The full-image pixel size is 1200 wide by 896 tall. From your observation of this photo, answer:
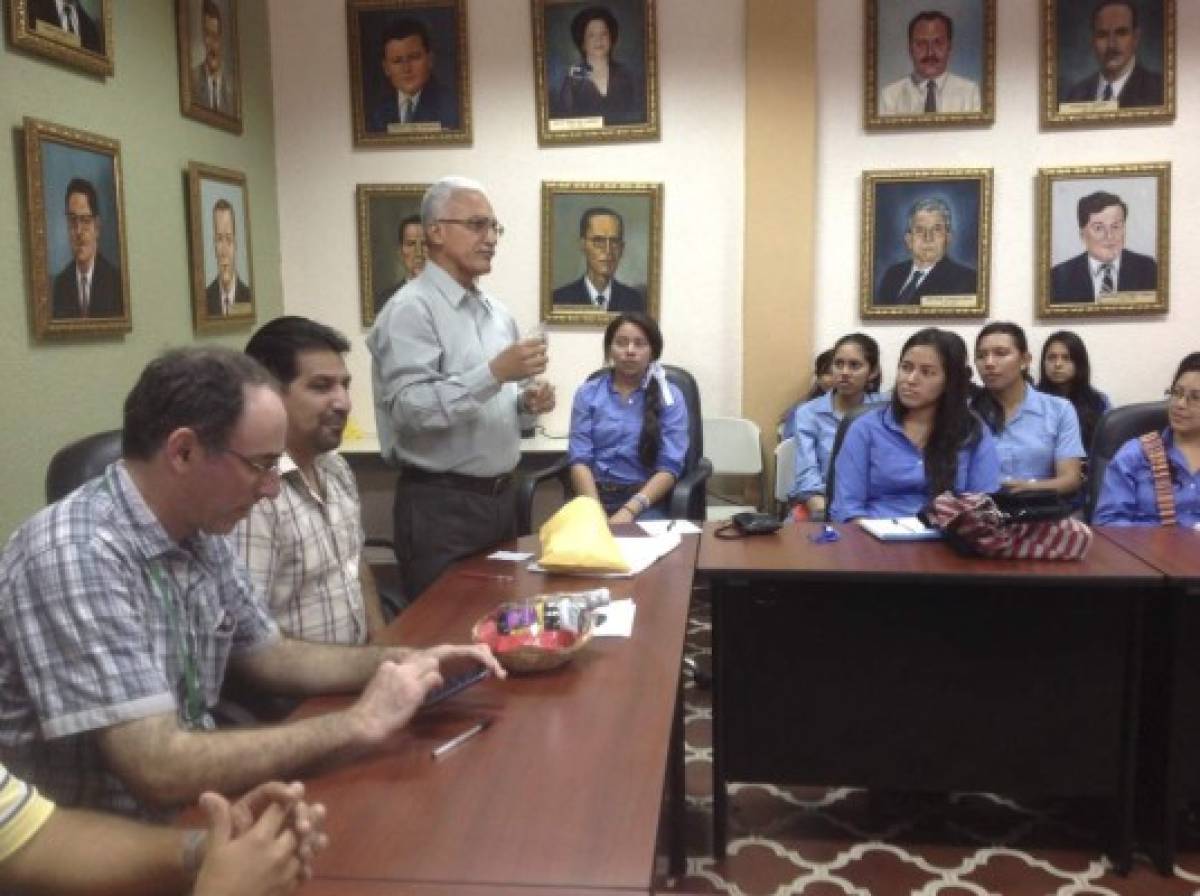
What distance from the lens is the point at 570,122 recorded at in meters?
4.48

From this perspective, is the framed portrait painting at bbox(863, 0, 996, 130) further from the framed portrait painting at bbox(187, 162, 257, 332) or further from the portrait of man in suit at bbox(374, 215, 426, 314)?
the framed portrait painting at bbox(187, 162, 257, 332)

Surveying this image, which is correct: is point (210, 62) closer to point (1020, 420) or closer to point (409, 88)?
point (409, 88)

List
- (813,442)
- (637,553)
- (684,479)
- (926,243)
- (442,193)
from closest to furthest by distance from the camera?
(637,553), (442,193), (684,479), (813,442), (926,243)

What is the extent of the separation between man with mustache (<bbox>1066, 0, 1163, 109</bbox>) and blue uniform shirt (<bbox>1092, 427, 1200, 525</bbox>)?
6.54 feet

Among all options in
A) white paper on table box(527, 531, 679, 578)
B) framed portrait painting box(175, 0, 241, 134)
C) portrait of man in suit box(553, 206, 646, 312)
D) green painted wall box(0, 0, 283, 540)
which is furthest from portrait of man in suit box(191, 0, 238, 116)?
white paper on table box(527, 531, 679, 578)

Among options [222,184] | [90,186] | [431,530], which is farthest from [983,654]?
[222,184]

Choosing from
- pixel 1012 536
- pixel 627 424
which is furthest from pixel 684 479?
pixel 1012 536

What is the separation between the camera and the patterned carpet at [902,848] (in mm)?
2236

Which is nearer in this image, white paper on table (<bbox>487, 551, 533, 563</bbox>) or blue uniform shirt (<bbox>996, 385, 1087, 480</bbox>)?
white paper on table (<bbox>487, 551, 533, 563</bbox>)

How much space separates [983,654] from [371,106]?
3596mm

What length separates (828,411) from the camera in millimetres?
4008

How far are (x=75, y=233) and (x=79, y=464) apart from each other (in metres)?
1.35

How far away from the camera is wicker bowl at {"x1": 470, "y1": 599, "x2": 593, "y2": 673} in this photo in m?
1.59

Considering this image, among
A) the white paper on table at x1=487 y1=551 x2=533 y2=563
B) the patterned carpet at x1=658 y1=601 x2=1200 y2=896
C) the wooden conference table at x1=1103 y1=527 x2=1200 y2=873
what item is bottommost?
the patterned carpet at x1=658 y1=601 x2=1200 y2=896
